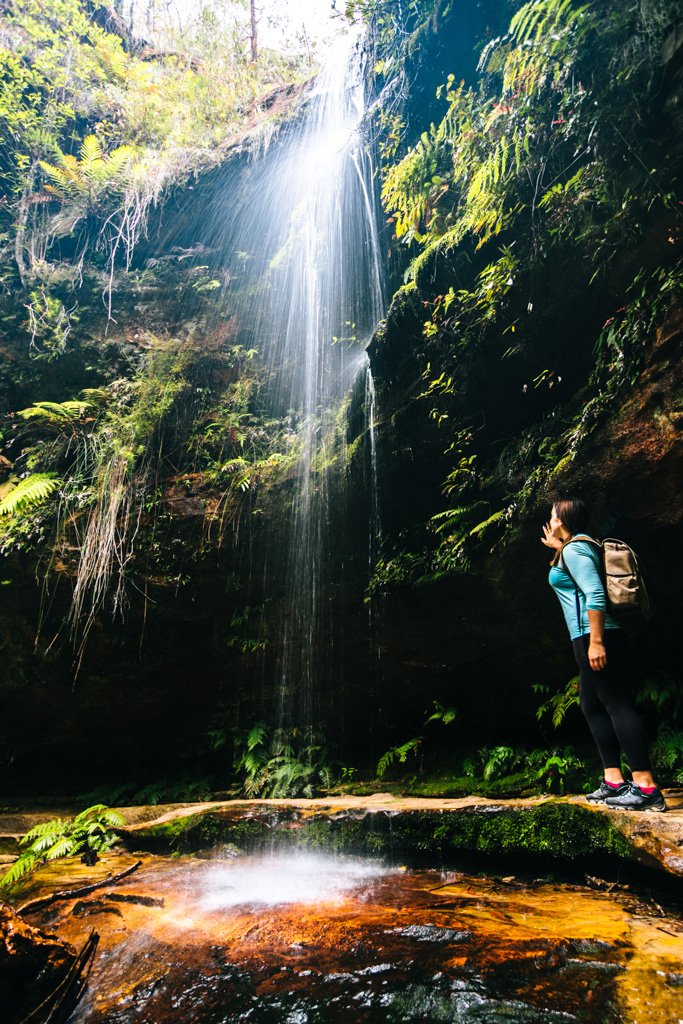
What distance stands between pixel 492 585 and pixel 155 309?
8.07 metres

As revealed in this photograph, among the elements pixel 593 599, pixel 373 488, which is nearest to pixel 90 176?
pixel 373 488

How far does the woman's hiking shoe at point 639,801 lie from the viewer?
2.81 m

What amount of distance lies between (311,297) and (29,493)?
556 centimetres

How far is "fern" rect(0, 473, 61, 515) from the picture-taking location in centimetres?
615

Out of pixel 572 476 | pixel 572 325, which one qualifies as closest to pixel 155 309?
pixel 572 325

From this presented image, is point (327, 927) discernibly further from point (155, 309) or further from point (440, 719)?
point (155, 309)

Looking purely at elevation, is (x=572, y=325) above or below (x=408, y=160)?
Answer: below

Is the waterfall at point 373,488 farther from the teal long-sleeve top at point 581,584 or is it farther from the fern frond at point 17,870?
the fern frond at point 17,870

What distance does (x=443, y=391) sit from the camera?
17.7 feet

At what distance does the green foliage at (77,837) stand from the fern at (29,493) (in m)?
3.67

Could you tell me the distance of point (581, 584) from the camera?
10.1ft

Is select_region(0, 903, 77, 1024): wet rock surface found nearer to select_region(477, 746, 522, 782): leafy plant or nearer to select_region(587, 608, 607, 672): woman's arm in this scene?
select_region(587, 608, 607, 672): woman's arm

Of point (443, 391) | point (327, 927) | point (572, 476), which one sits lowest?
point (327, 927)

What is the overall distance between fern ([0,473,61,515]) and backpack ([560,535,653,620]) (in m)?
6.52
